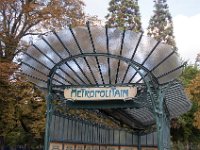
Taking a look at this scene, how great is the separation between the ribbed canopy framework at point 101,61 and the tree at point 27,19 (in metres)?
11.9

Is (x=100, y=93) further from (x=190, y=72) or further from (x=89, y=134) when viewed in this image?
(x=190, y=72)

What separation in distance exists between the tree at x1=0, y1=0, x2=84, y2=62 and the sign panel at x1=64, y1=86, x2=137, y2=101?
12953mm

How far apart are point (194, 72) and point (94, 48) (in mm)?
34558

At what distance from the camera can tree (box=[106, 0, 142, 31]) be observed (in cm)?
4281

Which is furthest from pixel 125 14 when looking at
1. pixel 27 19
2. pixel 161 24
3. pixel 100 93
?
pixel 100 93

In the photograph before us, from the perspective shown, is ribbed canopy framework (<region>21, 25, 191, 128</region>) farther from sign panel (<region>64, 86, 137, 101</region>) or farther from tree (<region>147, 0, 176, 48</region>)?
tree (<region>147, 0, 176, 48</region>)

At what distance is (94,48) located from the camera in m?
10.1

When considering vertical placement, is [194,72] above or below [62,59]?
above

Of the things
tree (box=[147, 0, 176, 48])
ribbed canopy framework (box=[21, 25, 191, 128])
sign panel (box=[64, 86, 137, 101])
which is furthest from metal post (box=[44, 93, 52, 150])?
tree (box=[147, 0, 176, 48])

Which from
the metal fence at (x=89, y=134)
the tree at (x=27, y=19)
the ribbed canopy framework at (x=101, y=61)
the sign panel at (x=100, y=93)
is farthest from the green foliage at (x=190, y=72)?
the sign panel at (x=100, y=93)

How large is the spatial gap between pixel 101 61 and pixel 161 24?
153 feet

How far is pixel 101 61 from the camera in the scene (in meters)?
11.2

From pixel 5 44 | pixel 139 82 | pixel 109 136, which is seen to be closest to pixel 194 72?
pixel 5 44

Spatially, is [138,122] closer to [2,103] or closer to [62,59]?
[62,59]
